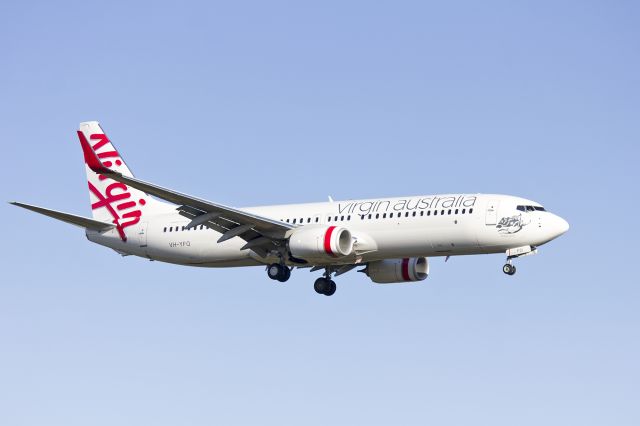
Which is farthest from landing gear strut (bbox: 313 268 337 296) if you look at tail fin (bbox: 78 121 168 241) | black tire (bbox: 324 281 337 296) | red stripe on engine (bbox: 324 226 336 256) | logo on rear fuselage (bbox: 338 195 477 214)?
tail fin (bbox: 78 121 168 241)

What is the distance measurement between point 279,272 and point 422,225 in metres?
7.33

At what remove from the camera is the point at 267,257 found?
55.6 m

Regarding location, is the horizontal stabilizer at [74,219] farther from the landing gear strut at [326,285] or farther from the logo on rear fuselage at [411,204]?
the logo on rear fuselage at [411,204]

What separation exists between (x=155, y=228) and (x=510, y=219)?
17.9 metres

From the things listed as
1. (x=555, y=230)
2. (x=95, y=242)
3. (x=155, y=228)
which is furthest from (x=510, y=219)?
(x=95, y=242)

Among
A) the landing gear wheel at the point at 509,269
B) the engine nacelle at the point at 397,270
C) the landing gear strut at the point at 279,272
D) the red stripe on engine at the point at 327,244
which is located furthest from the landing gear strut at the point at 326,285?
the landing gear wheel at the point at 509,269

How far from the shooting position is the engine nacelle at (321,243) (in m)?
51.9

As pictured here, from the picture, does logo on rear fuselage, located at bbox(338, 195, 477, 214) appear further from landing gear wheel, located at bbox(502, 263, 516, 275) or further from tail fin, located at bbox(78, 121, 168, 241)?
Answer: tail fin, located at bbox(78, 121, 168, 241)

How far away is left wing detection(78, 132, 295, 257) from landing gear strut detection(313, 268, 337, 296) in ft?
12.8

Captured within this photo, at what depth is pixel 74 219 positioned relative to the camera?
2260 inches

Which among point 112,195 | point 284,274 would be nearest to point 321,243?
point 284,274

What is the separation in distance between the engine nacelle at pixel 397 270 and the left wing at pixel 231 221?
5900 mm

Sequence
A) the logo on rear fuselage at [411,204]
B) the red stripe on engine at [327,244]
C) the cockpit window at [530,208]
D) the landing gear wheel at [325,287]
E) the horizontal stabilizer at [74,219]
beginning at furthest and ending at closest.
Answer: the landing gear wheel at [325,287], the horizontal stabilizer at [74,219], the logo on rear fuselage at [411,204], the red stripe on engine at [327,244], the cockpit window at [530,208]

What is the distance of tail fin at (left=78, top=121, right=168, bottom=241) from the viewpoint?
60.3 m
